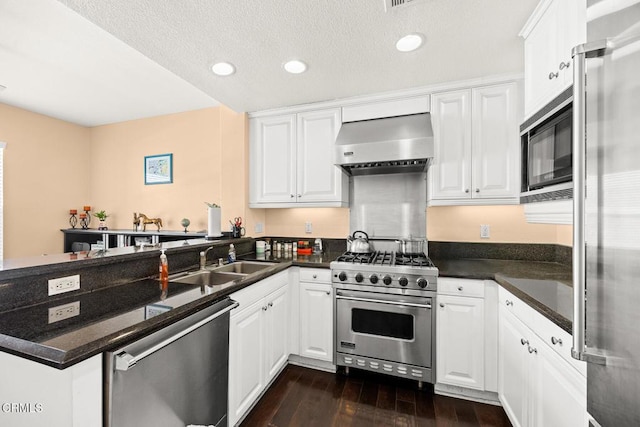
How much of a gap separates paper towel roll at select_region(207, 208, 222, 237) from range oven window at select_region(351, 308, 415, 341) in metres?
1.46

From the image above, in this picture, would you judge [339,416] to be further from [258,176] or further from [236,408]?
[258,176]

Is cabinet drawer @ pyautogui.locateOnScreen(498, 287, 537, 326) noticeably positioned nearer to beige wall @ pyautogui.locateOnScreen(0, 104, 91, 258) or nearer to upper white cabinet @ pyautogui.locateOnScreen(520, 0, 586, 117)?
upper white cabinet @ pyautogui.locateOnScreen(520, 0, 586, 117)

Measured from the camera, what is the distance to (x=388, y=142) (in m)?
2.15

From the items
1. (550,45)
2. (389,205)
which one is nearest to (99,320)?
(389,205)

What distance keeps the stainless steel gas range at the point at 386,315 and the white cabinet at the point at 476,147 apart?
0.71 m

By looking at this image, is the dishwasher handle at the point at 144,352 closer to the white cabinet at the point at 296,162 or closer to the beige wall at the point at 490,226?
the white cabinet at the point at 296,162

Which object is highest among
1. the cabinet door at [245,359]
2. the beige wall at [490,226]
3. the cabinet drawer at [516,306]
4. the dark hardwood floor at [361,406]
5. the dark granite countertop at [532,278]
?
the beige wall at [490,226]

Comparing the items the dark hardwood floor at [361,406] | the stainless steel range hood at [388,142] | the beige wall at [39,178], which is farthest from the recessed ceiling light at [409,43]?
the beige wall at [39,178]

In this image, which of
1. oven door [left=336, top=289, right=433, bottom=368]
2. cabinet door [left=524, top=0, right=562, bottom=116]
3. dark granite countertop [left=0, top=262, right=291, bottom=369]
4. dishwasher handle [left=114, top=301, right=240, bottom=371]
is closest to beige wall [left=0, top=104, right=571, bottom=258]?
oven door [left=336, top=289, right=433, bottom=368]

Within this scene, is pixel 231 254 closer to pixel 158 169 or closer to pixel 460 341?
pixel 460 341

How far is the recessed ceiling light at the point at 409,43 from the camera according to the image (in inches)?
65.8

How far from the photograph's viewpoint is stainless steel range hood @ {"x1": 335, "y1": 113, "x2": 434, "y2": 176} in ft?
6.79

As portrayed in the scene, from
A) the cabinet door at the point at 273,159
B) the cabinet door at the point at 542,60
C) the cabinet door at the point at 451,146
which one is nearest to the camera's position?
the cabinet door at the point at 542,60

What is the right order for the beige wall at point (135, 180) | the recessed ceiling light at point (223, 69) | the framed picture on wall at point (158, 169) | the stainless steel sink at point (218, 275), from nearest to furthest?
the stainless steel sink at point (218, 275), the recessed ceiling light at point (223, 69), the beige wall at point (135, 180), the framed picture on wall at point (158, 169)
